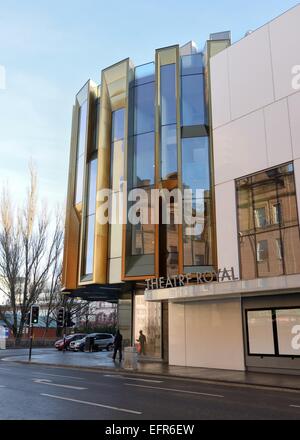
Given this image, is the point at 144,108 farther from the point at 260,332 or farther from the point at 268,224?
the point at 260,332

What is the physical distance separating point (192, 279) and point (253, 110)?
9223mm

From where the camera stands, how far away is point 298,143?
18625 mm

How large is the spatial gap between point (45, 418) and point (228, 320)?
13.7 m

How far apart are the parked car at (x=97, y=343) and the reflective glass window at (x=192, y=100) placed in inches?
851

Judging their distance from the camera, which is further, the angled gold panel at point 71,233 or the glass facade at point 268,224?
the angled gold panel at point 71,233

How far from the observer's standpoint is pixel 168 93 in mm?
26203

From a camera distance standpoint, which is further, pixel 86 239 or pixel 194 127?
pixel 86 239

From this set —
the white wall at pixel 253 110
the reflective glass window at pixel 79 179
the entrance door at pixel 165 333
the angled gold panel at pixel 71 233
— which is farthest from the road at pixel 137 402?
the reflective glass window at pixel 79 179

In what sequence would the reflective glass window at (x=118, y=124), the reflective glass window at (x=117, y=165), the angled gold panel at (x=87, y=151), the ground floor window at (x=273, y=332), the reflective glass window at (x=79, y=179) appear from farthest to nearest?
the reflective glass window at (x=79, y=179), the reflective glass window at (x=118, y=124), the angled gold panel at (x=87, y=151), the reflective glass window at (x=117, y=165), the ground floor window at (x=273, y=332)

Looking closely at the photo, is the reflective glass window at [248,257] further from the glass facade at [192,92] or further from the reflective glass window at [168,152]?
the glass facade at [192,92]

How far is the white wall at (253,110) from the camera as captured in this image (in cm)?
1944

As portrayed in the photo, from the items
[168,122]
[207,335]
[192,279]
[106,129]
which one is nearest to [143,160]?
[168,122]

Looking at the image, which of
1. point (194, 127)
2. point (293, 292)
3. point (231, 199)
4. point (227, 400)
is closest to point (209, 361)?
point (293, 292)
